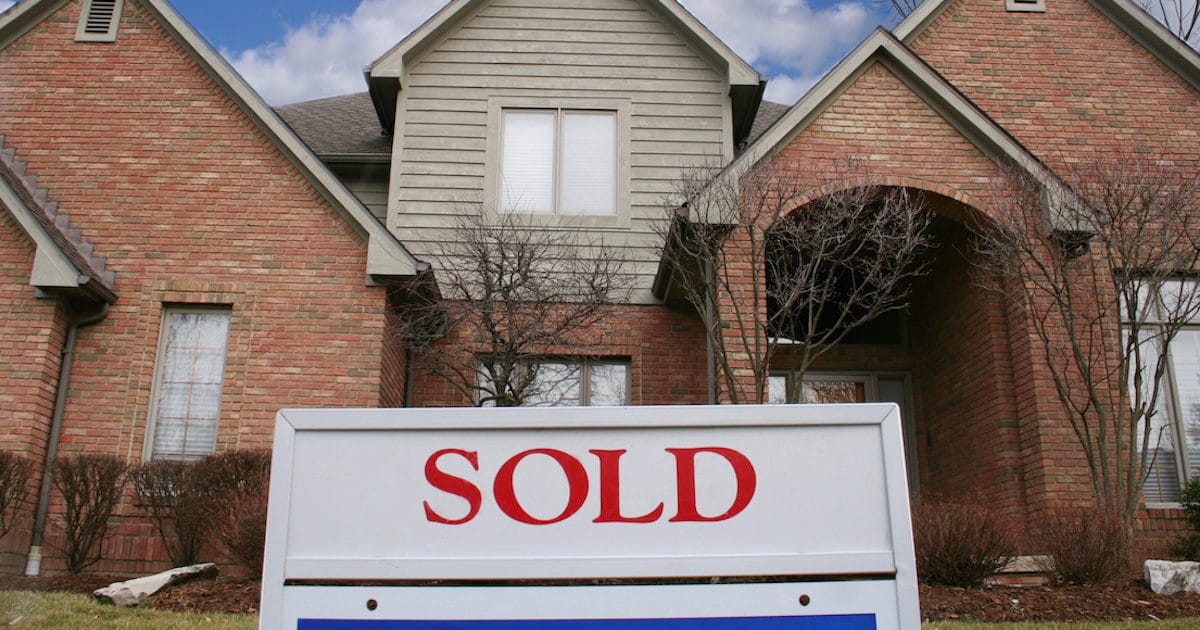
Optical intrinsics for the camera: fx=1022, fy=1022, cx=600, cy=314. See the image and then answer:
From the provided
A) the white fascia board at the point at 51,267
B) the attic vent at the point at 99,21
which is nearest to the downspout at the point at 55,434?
the white fascia board at the point at 51,267

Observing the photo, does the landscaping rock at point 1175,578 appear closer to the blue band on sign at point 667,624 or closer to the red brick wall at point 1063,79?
the red brick wall at point 1063,79

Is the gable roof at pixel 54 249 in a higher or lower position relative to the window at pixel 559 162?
lower

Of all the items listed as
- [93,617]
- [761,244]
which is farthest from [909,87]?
[93,617]

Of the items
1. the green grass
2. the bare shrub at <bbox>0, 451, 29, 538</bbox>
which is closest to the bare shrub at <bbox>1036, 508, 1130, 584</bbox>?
the green grass

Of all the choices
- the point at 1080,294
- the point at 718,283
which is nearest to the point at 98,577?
the point at 718,283

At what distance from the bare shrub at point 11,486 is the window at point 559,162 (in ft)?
20.9

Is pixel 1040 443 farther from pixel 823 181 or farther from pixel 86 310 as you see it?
pixel 86 310

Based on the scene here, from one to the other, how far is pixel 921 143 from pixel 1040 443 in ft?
11.6

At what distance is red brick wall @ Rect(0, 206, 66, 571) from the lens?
1047 cm

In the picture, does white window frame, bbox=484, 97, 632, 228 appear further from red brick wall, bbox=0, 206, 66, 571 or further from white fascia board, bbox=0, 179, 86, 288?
red brick wall, bbox=0, 206, 66, 571

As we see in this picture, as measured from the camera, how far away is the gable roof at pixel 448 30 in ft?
45.5

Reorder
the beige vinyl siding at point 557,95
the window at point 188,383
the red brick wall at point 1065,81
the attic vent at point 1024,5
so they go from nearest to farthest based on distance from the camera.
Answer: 1. the window at point 188,383
2. the red brick wall at point 1065,81
3. the beige vinyl siding at point 557,95
4. the attic vent at point 1024,5

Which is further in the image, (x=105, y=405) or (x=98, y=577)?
(x=105, y=405)

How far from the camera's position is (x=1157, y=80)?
45.1 feet
